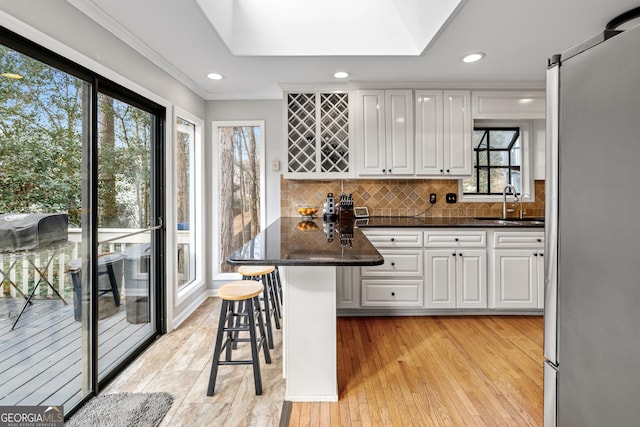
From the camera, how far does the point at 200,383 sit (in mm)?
2002

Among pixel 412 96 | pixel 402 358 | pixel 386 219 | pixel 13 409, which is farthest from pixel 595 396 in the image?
pixel 412 96

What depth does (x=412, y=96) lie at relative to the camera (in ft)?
10.6

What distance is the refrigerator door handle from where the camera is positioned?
0.88 meters

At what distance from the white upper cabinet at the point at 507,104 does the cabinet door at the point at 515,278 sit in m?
1.37

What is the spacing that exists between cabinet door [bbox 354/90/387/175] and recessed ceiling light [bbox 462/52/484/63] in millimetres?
837

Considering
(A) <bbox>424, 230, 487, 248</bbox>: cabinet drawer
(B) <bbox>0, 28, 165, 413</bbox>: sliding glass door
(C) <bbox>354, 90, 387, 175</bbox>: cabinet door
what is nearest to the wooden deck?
(B) <bbox>0, 28, 165, 413</bbox>: sliding glass door

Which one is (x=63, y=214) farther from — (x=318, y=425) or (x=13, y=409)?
(x=318, y=425)

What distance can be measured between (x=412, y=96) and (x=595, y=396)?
2.96m

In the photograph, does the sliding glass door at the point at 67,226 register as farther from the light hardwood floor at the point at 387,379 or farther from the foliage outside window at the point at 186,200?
the foliage outside window at the point at 186,200

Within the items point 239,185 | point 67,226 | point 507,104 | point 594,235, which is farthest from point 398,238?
point 67,226

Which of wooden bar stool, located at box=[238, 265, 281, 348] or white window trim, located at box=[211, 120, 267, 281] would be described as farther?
white window trim, located at box=[211, 120, 267, 281]

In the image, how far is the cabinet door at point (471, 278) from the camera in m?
3.03

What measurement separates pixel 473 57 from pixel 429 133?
809 mm
